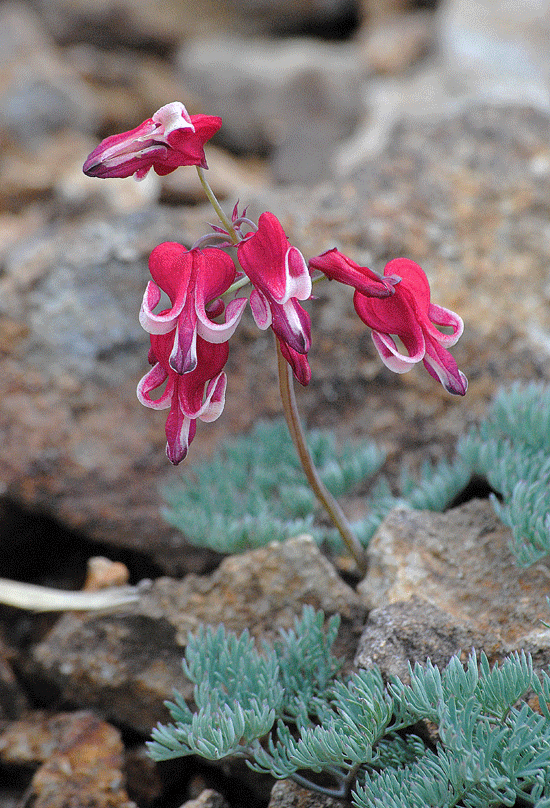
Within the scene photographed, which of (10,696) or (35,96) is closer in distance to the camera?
(10,696)

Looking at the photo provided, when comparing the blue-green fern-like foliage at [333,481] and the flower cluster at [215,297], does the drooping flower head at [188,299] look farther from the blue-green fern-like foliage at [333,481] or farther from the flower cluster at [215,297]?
the blue-green fern-like foliage at [333,481]

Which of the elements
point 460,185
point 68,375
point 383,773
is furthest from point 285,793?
point 460,185

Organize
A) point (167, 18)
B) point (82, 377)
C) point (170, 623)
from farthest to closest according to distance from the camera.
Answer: point (167, 18) < point (82, 377) < point (170, 623)

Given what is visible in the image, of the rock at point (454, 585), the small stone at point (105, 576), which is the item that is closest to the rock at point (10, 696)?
the small stone at point (105, 576)

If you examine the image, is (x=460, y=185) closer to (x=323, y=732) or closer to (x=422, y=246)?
(x=422, y=246)

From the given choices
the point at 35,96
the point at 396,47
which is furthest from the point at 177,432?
the point at 396,47

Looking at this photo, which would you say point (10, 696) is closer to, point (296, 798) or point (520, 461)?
point (296, 798)
